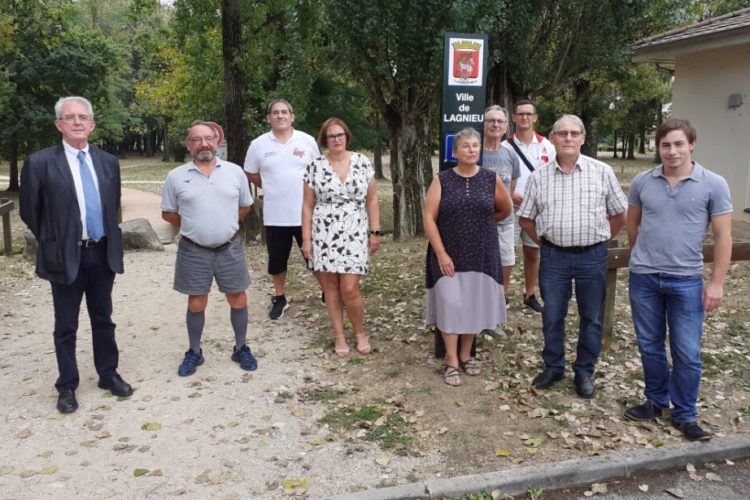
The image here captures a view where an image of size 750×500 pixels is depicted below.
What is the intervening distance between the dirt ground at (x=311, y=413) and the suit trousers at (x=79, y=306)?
354 mm

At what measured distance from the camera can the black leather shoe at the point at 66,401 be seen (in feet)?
15.0

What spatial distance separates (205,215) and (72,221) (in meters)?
0.90

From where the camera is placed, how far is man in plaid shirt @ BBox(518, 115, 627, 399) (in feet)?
14.2

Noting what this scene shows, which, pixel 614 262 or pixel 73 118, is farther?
pixel 614 262

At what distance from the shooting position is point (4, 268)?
973 cm

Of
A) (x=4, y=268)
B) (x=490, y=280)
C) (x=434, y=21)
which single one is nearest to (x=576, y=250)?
(x=490, y=280)

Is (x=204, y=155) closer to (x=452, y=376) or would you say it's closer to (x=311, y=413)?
(x=311, y=413)

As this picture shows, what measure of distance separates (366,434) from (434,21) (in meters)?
6.85

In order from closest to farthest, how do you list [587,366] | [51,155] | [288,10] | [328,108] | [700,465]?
[700,465] → [51,155] → [587,366] → [288,10] → [328,108]

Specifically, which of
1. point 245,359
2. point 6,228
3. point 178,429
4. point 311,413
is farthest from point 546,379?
point 6,228

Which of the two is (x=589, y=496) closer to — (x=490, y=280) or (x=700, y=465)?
(x=700, y=465)

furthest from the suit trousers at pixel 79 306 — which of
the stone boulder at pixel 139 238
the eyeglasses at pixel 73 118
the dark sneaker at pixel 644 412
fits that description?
the stone boulder at pixel 139 238

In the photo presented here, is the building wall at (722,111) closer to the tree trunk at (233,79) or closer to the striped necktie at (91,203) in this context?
the tree trunk at (233,79)

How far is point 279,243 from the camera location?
6316 millimetres
